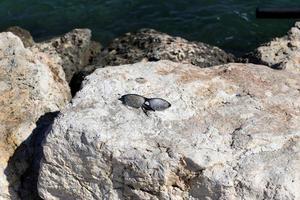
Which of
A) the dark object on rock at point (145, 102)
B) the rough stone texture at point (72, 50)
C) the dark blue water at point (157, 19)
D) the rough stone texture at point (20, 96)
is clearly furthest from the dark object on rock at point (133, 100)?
the dark blue water at point (157, 19)

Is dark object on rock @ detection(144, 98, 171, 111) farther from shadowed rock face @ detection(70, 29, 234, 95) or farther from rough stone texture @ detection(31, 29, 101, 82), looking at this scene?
rough stone texture @ detection(31, 29, 101, 82)

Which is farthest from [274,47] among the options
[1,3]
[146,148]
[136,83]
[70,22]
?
[1,3]

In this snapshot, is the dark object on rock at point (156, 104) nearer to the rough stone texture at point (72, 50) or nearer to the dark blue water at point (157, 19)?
the rough stone texture at point (72, 50)

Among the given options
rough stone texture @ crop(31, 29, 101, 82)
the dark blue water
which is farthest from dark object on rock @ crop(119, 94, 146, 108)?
the dark blue water

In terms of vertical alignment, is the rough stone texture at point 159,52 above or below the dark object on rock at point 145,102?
below

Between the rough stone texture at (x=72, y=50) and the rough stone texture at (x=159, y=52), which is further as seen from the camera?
the rough stone texture at (x=72, y=50)

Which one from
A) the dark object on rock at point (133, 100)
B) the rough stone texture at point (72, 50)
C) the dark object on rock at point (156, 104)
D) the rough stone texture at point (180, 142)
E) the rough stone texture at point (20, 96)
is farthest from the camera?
the rough stone texture at point (72, 50)
